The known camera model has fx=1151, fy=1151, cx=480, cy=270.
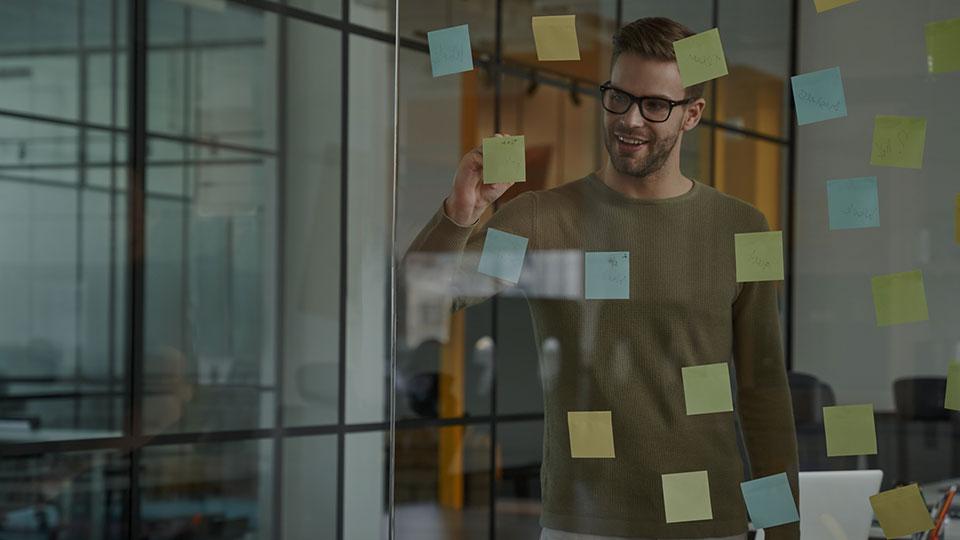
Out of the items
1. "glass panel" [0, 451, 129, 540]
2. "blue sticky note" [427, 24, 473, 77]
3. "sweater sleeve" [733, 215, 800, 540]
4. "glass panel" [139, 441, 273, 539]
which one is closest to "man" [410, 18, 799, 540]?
"sweater sleeve" [733, 215, 800, 540]

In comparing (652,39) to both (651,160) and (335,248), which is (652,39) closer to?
(651,160)

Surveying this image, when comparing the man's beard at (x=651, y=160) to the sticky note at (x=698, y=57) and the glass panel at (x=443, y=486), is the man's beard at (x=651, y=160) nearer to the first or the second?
the sticky note at (x=698, y=57)

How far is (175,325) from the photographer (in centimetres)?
393

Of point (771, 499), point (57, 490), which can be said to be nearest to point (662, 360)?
point (771, 499)

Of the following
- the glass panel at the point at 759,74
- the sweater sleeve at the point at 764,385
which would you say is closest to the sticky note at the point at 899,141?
the glass panel at the point at 759,74

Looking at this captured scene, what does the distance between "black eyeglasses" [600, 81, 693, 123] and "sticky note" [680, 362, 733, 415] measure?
0.51 meters

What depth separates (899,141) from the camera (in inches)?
88.9

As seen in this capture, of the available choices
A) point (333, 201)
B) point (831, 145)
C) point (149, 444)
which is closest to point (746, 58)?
point (831, 145)

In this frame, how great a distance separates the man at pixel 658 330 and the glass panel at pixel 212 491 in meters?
1.96

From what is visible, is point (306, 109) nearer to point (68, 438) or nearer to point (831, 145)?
point (68, 438)

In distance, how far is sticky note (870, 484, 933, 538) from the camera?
2.27 metres

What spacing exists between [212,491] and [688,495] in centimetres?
255

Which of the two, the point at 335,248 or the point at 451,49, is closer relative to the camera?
the point at 451,49

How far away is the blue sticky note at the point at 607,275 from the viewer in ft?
7.76
